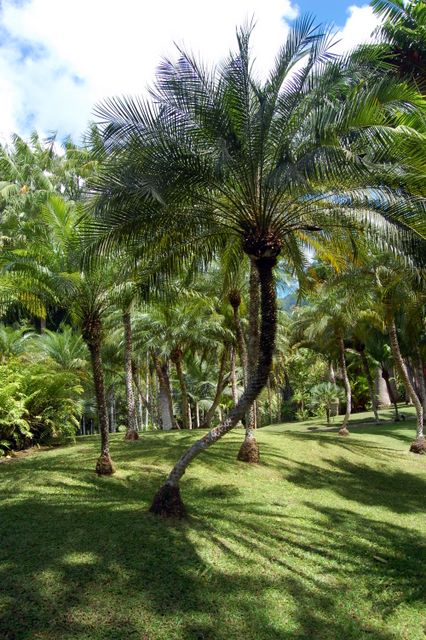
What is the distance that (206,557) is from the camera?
6.83 m

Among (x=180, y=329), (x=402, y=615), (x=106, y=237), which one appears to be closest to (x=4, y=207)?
(x=180, y=329)

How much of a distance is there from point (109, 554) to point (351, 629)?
3012 mm

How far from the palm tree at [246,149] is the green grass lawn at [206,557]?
45.8 inches

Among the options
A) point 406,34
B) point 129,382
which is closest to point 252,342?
point 129,382

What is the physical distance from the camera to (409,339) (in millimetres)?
23828

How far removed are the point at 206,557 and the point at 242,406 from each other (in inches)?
89.5

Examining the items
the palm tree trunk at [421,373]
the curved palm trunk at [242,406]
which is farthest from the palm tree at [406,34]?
the palm tree trunk at [421,373]

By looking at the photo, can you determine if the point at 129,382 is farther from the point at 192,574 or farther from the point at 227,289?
the point at 192,574

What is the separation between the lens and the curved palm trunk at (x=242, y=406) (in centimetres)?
790

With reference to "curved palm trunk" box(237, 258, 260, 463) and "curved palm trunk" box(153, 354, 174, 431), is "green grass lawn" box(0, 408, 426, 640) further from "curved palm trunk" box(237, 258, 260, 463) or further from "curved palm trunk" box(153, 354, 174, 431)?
"curved palm trunk" box(153, 354, 174, 431)

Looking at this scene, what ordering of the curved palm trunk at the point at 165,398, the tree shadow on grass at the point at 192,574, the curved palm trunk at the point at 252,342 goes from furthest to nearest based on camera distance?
the curved palm trunk at the point at 165,398
the curved palm trunk at the point at 252,342
the tree shadow on grass at the point at 192,574

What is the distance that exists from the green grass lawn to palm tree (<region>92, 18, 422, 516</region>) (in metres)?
1.16

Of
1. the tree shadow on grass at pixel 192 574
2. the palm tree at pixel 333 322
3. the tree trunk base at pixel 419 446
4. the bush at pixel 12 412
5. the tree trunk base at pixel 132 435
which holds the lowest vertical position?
the tree shadow on grass at pixel 192 574

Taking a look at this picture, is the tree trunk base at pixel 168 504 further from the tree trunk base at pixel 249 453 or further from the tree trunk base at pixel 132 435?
the tree trunk base at pixel 132 435
